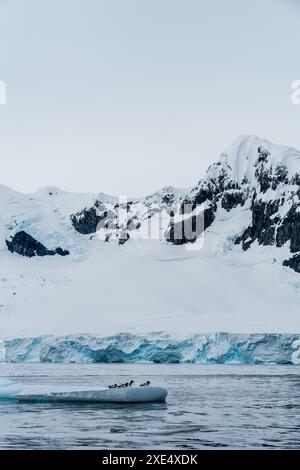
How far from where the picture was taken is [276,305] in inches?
5531

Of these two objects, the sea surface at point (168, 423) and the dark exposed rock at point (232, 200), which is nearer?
the sea surface at point (168, 423)

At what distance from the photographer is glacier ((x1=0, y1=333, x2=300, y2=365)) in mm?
84875

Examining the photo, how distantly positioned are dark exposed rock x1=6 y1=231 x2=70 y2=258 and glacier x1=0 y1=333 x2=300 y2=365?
86364 mm

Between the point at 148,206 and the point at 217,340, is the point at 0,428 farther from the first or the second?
the point at 148,206

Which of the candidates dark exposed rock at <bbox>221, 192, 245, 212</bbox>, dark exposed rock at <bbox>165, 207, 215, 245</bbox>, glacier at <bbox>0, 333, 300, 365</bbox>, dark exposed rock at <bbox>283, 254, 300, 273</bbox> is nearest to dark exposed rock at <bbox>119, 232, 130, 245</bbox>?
dark exposed rock at <bbox>165, 207, 215, 245</bbox>

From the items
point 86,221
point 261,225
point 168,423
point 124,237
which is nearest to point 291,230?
point 261,225

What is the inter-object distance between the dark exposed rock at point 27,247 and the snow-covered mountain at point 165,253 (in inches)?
8.7

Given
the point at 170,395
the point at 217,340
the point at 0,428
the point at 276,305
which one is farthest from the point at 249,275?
the point at 0,428

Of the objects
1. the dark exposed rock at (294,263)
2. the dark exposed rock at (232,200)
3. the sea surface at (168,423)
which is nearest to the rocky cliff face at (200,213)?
the dark exposed rock at (232,200)

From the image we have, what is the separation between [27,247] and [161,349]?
97151 millimetres

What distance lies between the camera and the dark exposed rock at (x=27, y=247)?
180625 millimetres

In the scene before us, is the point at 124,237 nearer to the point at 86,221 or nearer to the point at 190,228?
the point at 86,221

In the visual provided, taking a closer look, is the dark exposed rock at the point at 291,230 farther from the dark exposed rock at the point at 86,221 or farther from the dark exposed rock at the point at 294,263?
the dark exposed rock at the point at 86,221

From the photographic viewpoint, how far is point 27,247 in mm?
180875
